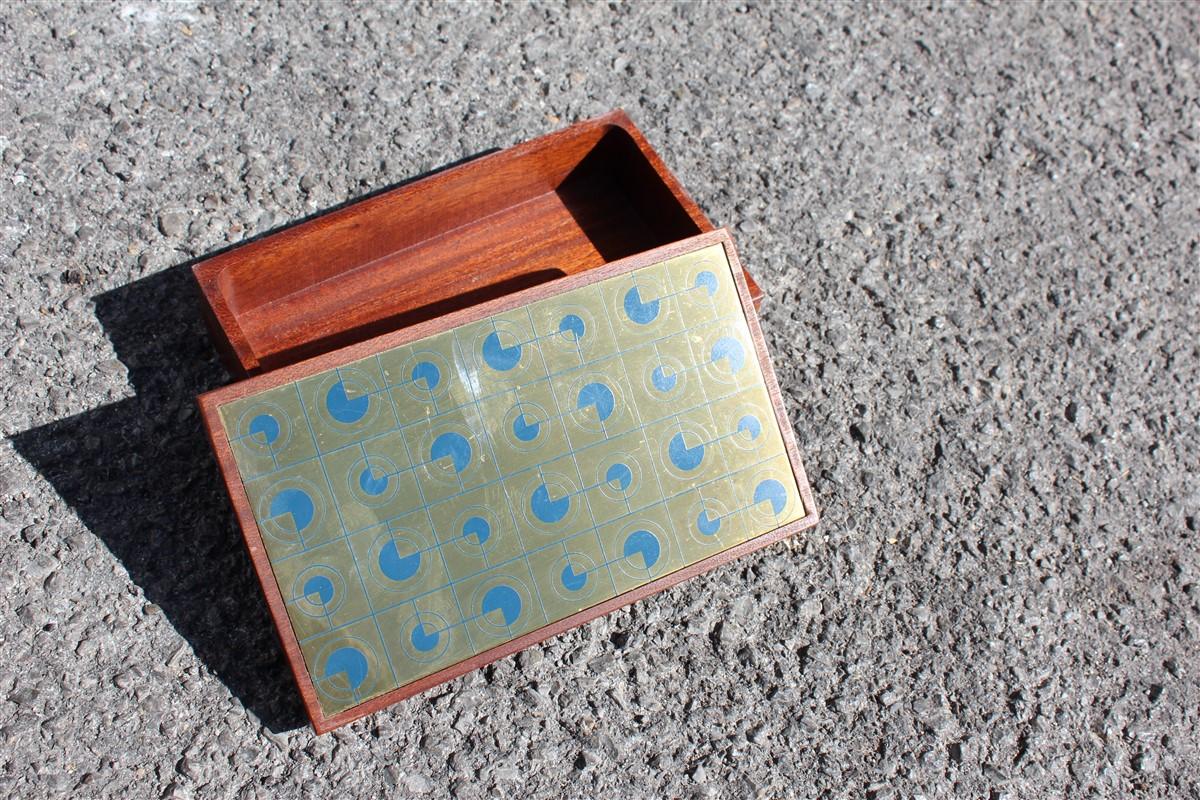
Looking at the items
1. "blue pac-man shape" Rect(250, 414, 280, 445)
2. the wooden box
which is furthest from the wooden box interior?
"blue pac-man shape" Rect(250, 414, 280, 445)

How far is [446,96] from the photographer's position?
187cm

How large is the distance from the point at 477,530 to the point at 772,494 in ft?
1.37

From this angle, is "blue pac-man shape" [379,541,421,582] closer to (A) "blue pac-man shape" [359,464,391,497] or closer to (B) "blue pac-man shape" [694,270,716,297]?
(A) "blue pac-man shape" [359,464,391,497]

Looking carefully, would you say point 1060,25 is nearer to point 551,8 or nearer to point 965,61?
point 965,61

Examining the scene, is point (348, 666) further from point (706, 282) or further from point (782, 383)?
point (782, 383)

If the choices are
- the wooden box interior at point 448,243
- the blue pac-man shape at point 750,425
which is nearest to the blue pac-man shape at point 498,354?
the wooden box interior at point 448,243

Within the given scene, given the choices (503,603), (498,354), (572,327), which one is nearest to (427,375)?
(498,354)

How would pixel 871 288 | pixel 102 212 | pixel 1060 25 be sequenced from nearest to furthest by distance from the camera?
pixel 102 212, pixel 871 288, pixel 1060 25

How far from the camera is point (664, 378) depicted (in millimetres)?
1421

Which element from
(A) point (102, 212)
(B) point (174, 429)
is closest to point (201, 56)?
(A) point (102, 212)

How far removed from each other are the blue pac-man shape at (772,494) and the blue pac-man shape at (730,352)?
17 cm

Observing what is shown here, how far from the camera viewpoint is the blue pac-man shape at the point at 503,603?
1.35 meters

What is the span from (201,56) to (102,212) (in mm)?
354

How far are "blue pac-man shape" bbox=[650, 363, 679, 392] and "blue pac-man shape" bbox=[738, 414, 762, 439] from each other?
111mm
